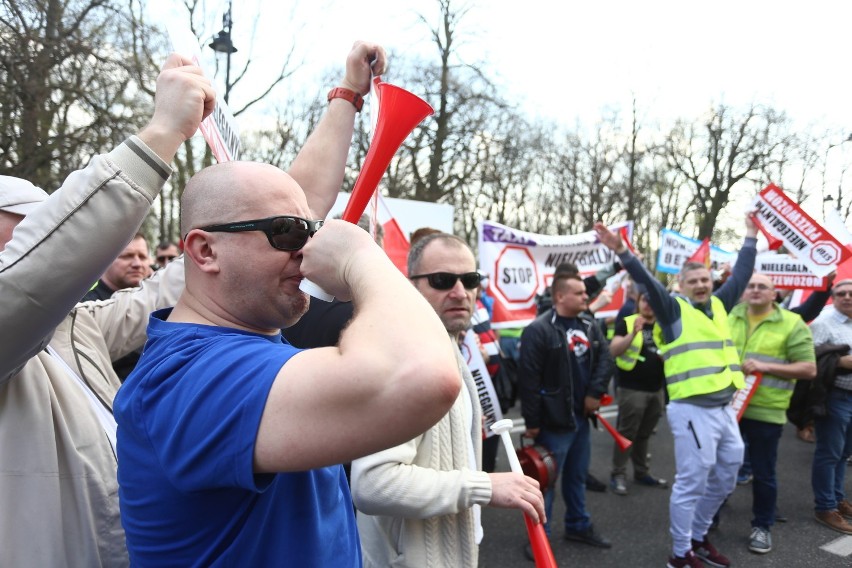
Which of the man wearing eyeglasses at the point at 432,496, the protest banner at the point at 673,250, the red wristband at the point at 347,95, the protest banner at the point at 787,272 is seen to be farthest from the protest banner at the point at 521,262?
the red wristband at the point at 347,95

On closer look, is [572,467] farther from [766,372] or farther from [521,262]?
[521,262]

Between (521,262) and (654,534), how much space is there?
3.05 meters

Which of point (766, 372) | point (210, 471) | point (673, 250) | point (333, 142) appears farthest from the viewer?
point (673, 250)

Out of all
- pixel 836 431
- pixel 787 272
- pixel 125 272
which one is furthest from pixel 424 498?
pixel 787 272

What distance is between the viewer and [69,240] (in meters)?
0.96

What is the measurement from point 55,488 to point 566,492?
3819 mm

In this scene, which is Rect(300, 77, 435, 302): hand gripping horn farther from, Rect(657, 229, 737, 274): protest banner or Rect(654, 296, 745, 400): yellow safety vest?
Rect(657, 229, 737, 274): protest banner

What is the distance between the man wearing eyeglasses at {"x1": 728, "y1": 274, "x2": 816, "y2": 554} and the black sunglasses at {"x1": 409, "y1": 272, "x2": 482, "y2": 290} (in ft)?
9.96

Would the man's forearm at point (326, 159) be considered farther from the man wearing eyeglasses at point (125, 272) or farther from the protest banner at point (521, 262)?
the protest banner at point (521, 262)

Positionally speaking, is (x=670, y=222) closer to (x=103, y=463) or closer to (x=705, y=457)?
→ (x=705, y=457)

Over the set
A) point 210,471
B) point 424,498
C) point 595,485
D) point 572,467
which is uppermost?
point 210,471

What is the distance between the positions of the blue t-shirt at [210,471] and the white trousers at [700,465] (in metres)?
3.28

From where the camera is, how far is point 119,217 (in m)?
0.98

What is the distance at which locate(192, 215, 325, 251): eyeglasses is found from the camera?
103 cm
